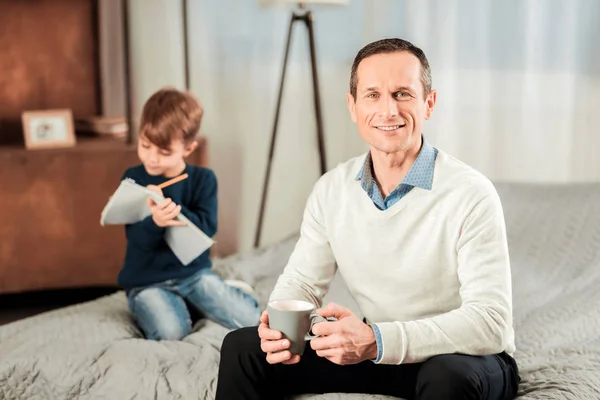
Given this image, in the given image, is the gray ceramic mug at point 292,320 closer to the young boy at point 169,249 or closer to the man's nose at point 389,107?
the man's nose at point 389,107

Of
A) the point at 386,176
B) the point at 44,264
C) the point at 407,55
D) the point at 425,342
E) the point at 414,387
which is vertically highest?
the point at 407,55

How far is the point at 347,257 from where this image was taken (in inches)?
62.1

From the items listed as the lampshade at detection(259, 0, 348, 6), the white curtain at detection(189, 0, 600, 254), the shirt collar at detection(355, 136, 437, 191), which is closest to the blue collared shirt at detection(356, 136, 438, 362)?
the shirt collar at detection(355, 136, 437, 191)

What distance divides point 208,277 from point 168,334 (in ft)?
0.73

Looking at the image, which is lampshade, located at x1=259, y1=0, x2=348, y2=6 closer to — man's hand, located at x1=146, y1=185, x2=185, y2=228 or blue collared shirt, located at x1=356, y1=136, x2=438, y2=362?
man's hand, located at x1=146, y1=185, x2=185, y2=228

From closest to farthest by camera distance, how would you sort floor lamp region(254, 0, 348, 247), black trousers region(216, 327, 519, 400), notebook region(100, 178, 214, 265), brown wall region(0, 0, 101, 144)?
black trousers region(216, 327, 519, 400) → notebook region(100, 178, 214, 265) → floor lamp region(254, 0, 348, 247) → brown wall region(0, 0, 101, 144)

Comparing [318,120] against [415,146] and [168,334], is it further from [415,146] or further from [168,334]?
[415,146]

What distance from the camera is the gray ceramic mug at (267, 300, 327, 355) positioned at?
1.33 m

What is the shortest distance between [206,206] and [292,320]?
0.85 m

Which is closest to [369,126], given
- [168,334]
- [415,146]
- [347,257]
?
[415,146]

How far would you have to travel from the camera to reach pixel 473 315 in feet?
4.42

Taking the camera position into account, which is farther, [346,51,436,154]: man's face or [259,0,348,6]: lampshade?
[259,0,348,6]: lampshade

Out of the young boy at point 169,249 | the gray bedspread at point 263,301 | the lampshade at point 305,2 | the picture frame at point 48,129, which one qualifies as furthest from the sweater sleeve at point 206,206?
the picture frame at point 48,129

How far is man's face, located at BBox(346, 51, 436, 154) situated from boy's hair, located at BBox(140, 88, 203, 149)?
69 centimetres
